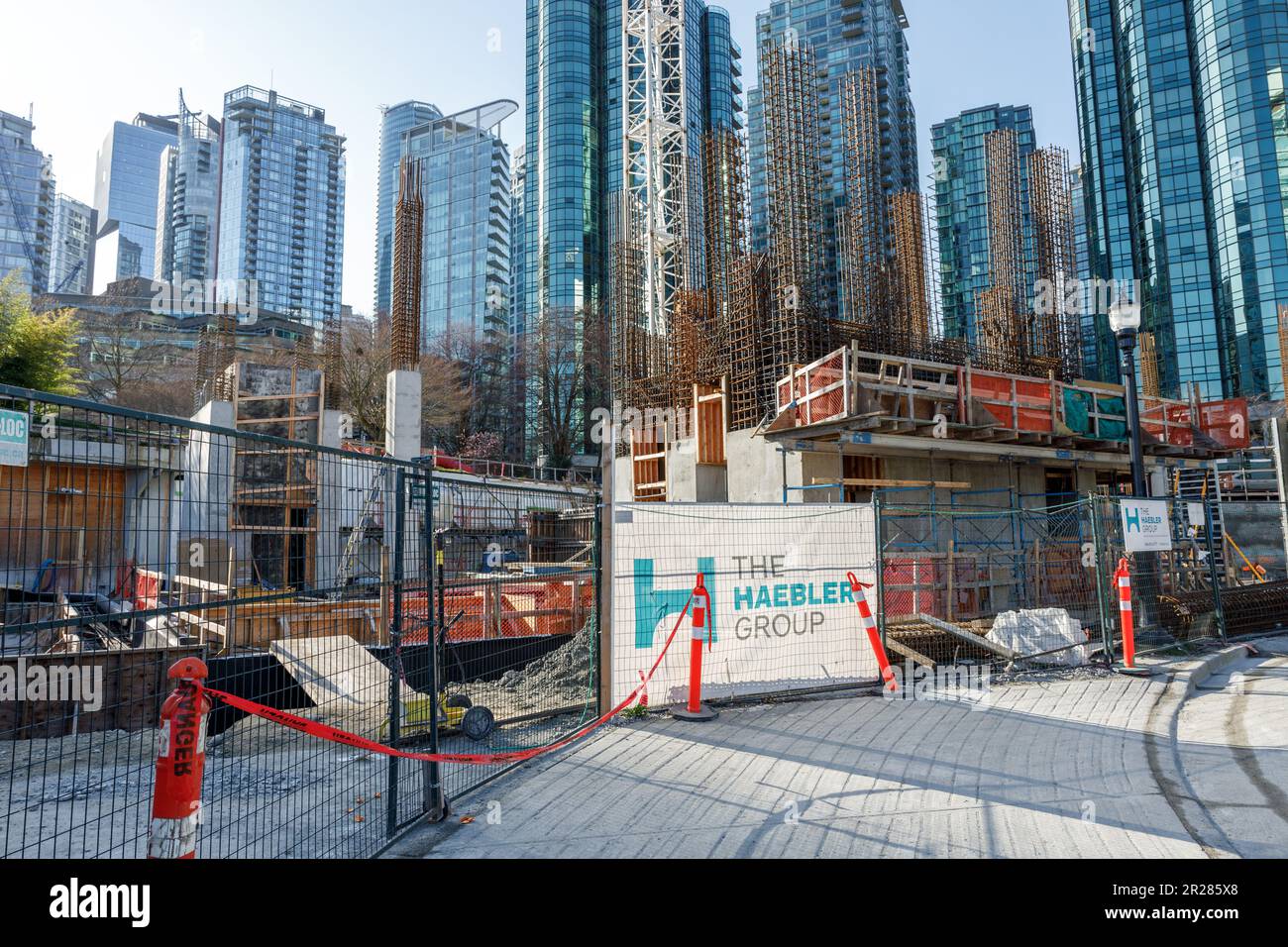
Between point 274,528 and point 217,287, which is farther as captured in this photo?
point 217,287

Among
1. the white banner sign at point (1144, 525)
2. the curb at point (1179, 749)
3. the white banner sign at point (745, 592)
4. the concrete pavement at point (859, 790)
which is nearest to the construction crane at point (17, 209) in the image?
the white banner sign at point (745, 592)

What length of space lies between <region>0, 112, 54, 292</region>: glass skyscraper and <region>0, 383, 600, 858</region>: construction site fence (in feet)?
381

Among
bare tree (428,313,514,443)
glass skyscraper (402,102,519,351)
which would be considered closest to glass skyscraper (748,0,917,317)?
bare tree (428,313,514,443)

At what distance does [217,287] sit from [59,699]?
408ft

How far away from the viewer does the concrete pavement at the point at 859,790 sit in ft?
13.9

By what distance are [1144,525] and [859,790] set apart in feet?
25.3

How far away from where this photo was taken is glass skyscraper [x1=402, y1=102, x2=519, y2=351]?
94750 millimetres

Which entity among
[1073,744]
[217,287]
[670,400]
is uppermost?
[217,287]

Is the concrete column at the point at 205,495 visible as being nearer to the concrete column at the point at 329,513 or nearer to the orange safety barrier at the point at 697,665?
the concrete column at the point at 329,513

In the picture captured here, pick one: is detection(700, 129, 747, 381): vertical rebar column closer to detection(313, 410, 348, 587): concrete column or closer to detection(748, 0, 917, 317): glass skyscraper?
detection(313, 410, 348, 587): concrete column

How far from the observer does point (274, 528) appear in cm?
486
